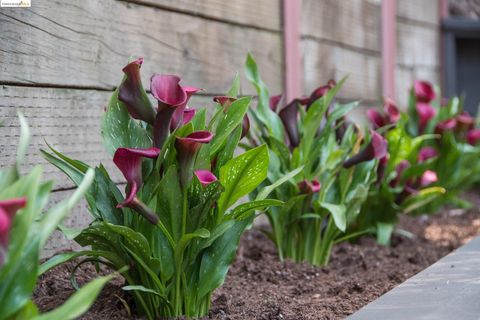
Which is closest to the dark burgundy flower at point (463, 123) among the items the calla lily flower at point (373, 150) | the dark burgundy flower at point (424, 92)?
the dark burgundy flower at point (424, 92)

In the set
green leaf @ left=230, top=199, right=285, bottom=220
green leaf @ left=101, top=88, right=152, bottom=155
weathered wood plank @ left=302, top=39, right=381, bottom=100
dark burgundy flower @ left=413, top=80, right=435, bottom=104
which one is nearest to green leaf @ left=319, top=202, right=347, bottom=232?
green leaf @ left=230, top=199, right=285, bottom=220

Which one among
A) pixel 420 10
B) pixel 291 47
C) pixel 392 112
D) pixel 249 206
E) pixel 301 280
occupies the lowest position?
pixel 301 280

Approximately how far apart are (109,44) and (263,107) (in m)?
0.62

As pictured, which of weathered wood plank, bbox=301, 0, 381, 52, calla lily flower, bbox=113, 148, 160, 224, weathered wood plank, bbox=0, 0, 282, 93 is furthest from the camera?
weathered wood plank, bbox=301, 0, 381, 52

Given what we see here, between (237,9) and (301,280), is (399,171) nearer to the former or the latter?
(237,9)

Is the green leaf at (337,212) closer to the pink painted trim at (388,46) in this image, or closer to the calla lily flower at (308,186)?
the calla lily flower at (308,186)

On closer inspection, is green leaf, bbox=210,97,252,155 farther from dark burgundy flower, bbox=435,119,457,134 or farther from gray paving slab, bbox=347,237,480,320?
dark burgundy flower, bbox=435,119,457,134

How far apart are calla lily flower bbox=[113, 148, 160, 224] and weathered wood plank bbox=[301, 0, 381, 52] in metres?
2.44

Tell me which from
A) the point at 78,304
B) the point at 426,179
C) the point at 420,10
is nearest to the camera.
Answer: the point at 78,304

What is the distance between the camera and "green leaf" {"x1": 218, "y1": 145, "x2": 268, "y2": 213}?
2.06 m

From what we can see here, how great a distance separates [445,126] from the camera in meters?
4.43

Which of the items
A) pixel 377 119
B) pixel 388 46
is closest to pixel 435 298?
pixel 377 119

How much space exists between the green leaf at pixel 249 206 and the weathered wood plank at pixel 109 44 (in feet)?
2.47

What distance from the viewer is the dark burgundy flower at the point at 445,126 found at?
4422 mm
